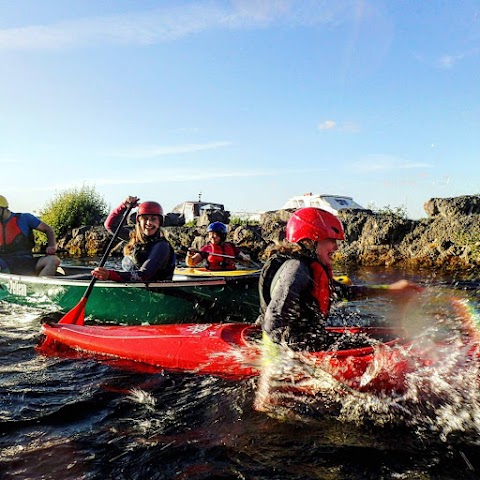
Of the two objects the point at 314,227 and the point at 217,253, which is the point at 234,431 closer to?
the point at 314,227

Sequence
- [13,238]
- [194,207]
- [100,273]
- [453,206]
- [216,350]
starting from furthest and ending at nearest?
1. [194,207]
2. [453,206]
3. [13,238]
4. [100,273]
5. [216,350]

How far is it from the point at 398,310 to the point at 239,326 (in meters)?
5.36

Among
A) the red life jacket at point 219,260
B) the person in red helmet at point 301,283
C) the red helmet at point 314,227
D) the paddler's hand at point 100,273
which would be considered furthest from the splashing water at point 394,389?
the red life jacket at point 219,260

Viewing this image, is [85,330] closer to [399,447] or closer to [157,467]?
[157,467]

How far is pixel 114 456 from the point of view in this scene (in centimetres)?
318

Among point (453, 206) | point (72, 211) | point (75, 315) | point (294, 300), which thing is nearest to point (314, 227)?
point (294, 300)

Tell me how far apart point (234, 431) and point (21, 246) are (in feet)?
21.2

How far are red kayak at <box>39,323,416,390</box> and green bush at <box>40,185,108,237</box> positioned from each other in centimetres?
2115

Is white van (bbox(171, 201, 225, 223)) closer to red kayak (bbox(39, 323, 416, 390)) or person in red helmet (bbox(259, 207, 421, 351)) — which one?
red kayak (bbox(39, 323, 416, 390))

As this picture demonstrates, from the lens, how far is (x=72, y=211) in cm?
2573

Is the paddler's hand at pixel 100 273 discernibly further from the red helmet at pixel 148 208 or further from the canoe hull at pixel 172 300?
the red helmet at pixel 148 208

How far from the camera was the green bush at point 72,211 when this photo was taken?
83.2ft

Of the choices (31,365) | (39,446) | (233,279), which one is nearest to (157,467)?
(39,446)

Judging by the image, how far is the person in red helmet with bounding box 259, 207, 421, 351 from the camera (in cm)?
364
